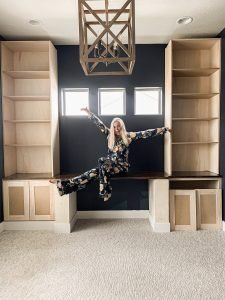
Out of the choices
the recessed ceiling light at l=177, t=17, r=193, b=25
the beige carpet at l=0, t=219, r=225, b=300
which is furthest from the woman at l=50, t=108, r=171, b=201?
the recessed ceiling light at l=177, t=17, r=193, b=25

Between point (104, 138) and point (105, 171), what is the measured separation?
74cm

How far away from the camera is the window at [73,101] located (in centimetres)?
367

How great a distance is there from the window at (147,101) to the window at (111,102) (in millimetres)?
256

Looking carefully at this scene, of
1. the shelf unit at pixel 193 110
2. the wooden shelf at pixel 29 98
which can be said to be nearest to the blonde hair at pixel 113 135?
the shelf unit at pixel 193 110

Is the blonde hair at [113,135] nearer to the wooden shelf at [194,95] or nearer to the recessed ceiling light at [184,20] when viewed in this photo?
the wooden shelf at [194,95]

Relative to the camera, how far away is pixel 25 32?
10.3 feet

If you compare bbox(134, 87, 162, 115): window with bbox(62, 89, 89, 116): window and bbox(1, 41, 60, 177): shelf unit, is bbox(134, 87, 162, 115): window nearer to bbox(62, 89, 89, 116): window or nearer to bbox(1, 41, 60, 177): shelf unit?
bbox(62, 89, 89, 116): window

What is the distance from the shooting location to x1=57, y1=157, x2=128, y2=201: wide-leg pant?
9.76ft

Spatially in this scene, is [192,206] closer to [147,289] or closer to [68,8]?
[147,289]

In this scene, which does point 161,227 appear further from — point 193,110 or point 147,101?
point 147,101

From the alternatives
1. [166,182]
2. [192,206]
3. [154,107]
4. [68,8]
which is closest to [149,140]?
[154,107]

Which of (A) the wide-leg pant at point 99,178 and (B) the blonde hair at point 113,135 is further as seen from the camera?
(B) the blonde hair at point 113,135

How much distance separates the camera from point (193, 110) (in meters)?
3.49

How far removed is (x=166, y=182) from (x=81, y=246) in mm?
1423
